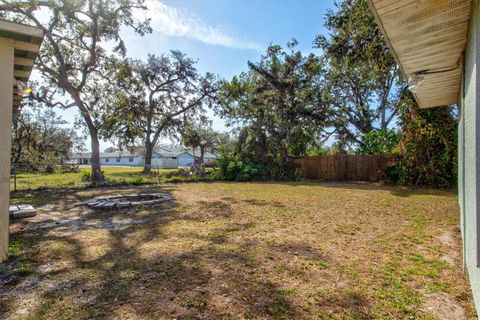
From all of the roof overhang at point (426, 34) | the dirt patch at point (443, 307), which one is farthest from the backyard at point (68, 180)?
the dirt patch at point (443, 307)

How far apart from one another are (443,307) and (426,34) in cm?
248

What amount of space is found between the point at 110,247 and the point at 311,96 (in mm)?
15715

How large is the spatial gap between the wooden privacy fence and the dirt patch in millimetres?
11276

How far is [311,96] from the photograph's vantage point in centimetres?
1712

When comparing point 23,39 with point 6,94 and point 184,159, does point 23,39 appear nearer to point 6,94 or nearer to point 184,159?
point 6,94

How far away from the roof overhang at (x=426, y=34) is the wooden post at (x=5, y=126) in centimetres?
406

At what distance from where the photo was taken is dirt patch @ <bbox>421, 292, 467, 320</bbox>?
2.18 m

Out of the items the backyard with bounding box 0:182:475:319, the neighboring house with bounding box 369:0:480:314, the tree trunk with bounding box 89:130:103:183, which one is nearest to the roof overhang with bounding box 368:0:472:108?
the neighboring house with bounding box 369:0:480:314

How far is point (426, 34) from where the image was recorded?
2.54m

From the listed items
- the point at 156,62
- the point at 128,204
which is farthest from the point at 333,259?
the point at 156,62

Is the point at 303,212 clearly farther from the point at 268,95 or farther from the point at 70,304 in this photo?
the point at 268,95

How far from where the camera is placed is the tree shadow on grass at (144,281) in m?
2.24

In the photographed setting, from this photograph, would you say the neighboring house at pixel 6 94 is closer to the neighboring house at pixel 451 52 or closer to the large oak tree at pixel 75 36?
the neighboring house at pixel 451 52

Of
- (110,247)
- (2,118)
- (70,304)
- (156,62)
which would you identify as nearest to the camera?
(70,304)
